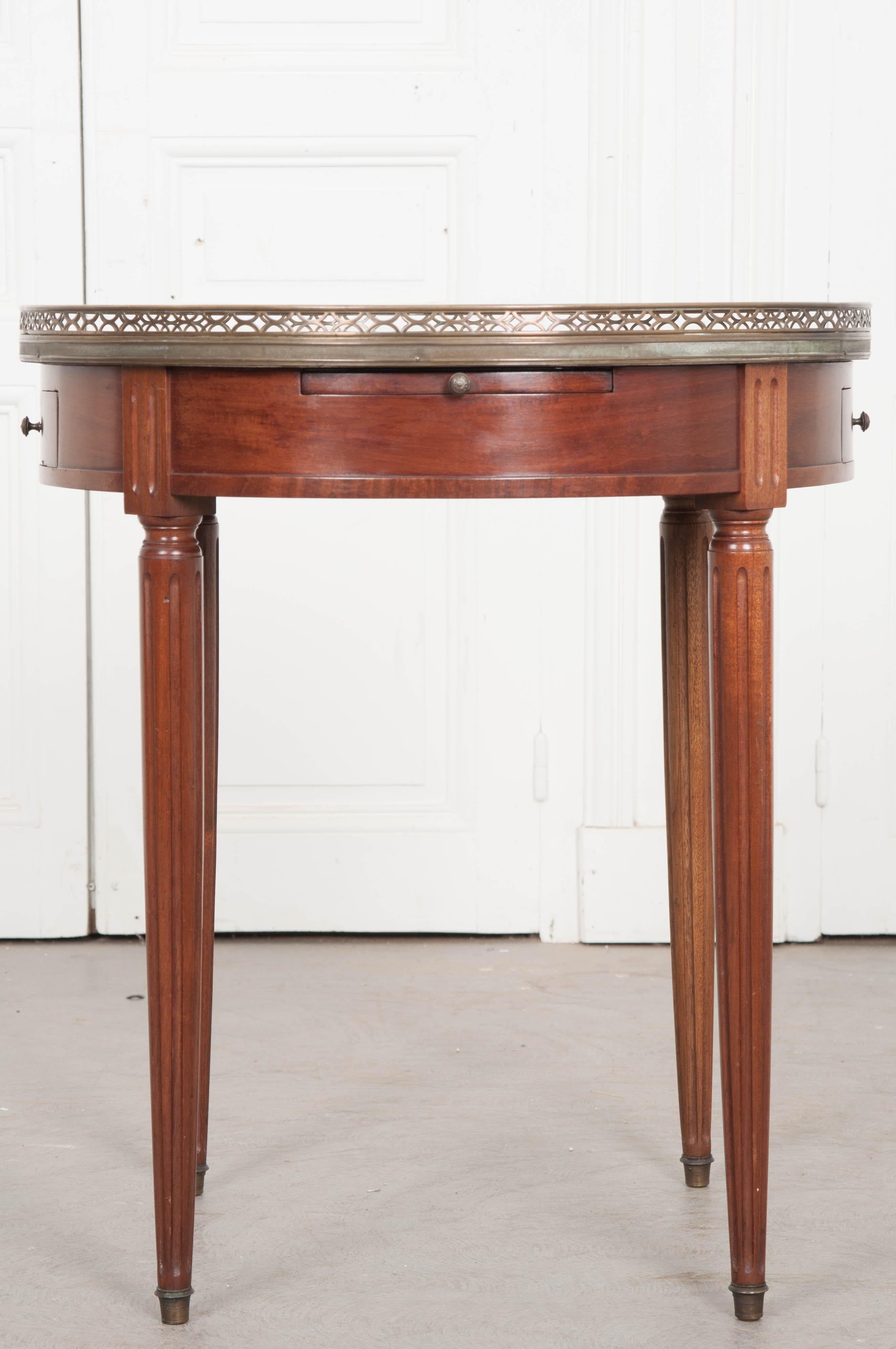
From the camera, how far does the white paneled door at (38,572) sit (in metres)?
2.93

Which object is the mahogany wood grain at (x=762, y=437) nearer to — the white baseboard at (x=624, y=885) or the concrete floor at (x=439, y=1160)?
the concrete floor at (x=439, y=1160)

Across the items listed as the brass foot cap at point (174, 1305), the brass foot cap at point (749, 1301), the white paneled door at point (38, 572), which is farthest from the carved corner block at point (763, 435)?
the white paneled door at point (38, 572)

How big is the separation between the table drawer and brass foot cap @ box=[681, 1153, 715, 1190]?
1.01m

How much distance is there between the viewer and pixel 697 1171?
1.97 metres

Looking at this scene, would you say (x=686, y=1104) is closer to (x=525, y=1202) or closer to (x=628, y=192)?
(x=525, y=1202)

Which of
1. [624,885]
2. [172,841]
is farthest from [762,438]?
[624,885]

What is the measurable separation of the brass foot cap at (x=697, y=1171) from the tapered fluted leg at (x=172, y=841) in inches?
26.1

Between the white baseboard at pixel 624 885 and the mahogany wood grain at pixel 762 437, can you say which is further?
the white baseboard at pixel 624 885

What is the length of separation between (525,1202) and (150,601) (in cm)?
89

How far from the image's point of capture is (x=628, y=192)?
290 cm

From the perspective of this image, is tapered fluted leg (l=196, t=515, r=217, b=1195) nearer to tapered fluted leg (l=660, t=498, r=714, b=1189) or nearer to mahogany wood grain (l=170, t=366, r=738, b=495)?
mahogany wood grain (l=170, t=366, r=738, b=495)

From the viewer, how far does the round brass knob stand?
1.43 m

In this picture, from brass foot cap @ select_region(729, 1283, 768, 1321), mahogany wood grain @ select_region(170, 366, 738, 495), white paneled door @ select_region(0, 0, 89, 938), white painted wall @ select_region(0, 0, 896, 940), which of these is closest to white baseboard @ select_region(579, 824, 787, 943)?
white painted wall @ select_region(0, 0, 896, 940)

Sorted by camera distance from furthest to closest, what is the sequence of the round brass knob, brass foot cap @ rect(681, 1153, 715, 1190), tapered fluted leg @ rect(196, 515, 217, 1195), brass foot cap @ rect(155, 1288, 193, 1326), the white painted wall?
1. the white painted wall
2. brass foot cap @ rect(681, 1153, 715, 1190)
3. tapered fluted leg @ rect(196, 515, 217, 1195)
4. brass foot cap @ rect(155, 1288, 193, 1326)
5. the round brass knob
